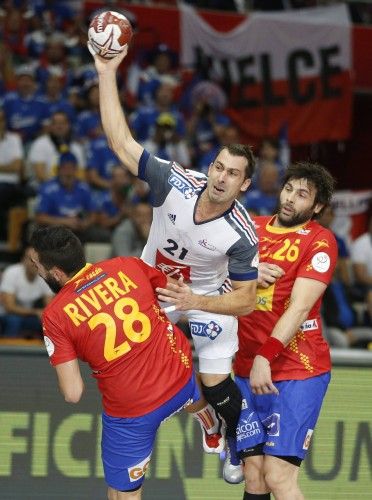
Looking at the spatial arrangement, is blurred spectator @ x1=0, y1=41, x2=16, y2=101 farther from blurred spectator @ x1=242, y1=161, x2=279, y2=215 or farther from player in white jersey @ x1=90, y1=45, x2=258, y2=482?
player in white jersey @ x1=90, y1=45, x2=258, y2=482

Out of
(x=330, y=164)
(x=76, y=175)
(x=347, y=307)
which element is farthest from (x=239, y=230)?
(x=330, y=164)

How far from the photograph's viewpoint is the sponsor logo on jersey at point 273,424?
21.9 feet

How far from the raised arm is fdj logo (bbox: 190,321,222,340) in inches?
41.0

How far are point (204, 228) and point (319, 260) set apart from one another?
0.72 meters

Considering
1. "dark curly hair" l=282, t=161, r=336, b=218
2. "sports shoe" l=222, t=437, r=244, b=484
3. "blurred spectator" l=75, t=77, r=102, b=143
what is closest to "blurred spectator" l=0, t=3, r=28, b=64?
"blurred spectator" l=75, t=77, r=102, b=143

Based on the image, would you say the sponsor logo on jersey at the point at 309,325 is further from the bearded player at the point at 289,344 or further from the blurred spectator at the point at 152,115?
the blurred spectator at the point at 152,115

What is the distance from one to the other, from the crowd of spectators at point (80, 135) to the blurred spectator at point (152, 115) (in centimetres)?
1

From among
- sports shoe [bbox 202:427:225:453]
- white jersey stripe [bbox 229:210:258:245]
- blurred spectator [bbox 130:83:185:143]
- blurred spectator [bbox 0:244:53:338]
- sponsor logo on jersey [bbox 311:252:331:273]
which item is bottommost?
blurred spectator [bbox 0:244:53:338]

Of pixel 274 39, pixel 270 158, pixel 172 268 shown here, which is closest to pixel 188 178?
pixel 172 268

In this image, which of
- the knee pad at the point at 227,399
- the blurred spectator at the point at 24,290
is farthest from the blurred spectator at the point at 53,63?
the knee pad at the point at 227,399

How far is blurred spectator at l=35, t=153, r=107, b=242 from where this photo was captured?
1251 centimetres

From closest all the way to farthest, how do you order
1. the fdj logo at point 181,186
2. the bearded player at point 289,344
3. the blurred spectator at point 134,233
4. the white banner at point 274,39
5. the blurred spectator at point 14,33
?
the fdj logo at point 181,186, the bearded player at point 289,344, the blurred spectator at point 134,233, the blurred spectator at point 14,33, the white banner at point 274,39

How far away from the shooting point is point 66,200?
1259 cm

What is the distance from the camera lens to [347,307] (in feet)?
37.7
